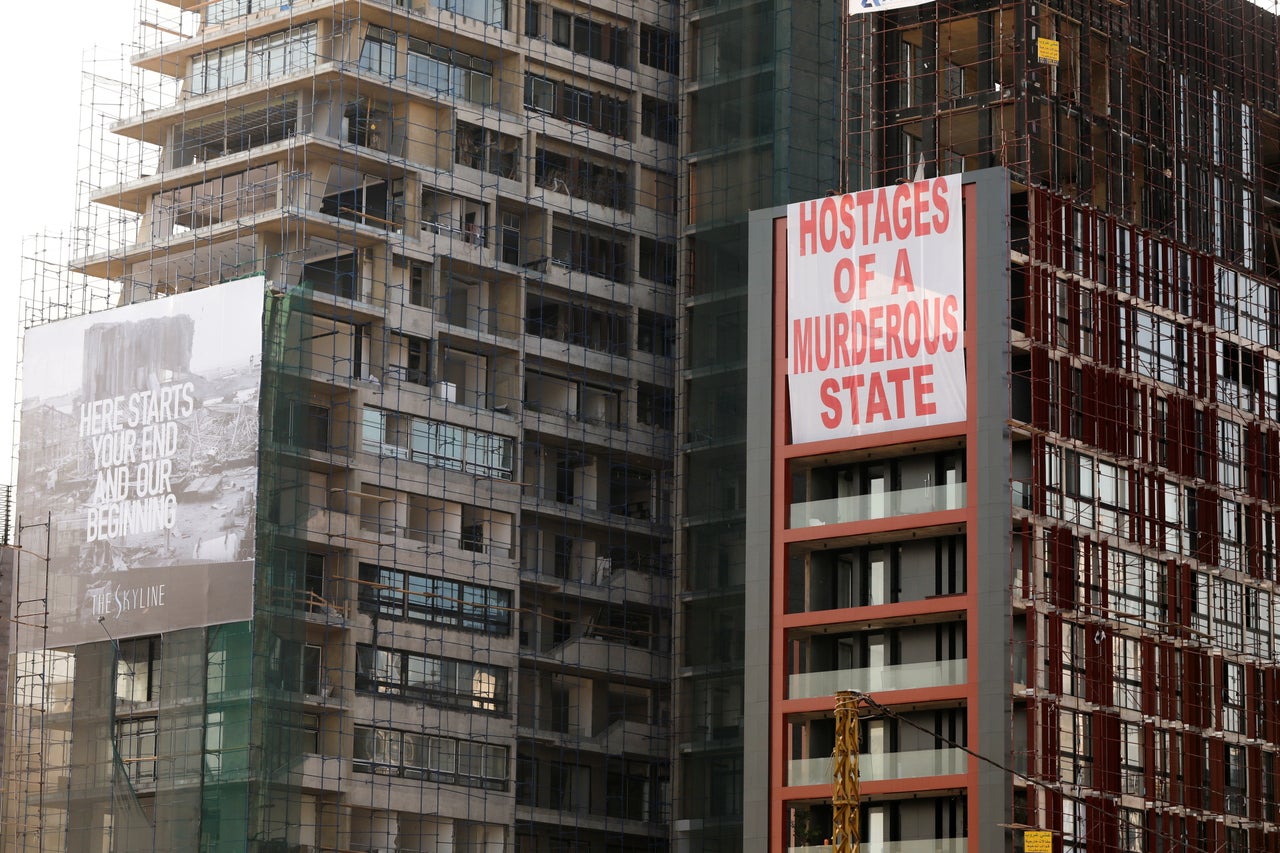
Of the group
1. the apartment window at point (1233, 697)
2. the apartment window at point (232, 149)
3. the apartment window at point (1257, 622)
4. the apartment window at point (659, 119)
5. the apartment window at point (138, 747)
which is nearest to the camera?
the apartment window at point (1233, 697)

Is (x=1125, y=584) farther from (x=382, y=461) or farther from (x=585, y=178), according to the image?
(x=585, y=178)

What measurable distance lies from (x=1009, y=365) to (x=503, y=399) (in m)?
21.8

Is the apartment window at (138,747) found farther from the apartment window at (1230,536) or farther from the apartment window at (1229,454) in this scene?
the apartment window at (1229,454)

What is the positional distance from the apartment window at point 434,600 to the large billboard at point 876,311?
14212 mm

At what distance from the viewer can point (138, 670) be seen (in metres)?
93.2

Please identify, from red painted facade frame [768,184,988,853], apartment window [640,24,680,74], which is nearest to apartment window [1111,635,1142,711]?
red painted facade frame [768,184,988,853]

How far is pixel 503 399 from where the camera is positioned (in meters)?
99.8

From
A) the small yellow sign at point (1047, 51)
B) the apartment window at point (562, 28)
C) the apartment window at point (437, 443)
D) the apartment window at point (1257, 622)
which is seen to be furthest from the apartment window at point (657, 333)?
the apartment window at point (1257, 622)

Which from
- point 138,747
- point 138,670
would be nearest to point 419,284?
point 138,670

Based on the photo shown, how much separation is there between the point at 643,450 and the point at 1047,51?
23167mm

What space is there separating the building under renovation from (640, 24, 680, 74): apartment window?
158 millimetres

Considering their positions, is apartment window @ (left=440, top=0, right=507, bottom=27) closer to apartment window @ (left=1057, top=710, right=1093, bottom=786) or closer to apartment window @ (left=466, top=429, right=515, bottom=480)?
apartment window @ (left=466, top=429, right=515, bottom=480)

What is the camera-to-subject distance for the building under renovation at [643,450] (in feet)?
287

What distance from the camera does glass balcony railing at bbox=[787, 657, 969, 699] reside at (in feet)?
279
